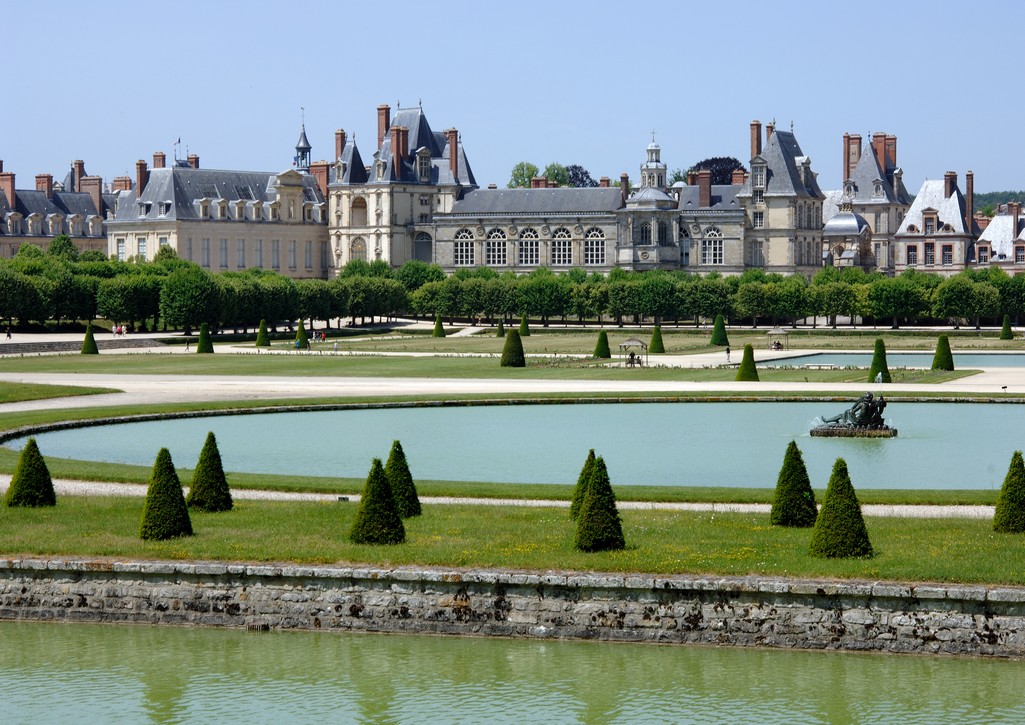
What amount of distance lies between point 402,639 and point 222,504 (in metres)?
4.53

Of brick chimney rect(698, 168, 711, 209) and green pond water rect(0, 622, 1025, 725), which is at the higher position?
brick chimney rect(698, 168, 711, 209)

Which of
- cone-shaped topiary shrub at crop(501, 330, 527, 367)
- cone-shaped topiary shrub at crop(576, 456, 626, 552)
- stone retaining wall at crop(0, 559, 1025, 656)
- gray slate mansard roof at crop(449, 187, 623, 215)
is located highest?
gray slate mansard roof at crop(449, 187, 623, 215)

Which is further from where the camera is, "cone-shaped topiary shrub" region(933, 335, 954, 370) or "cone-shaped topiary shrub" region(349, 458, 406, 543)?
"cone-shaped topiary shrub" region(933, 335, 954, 370)

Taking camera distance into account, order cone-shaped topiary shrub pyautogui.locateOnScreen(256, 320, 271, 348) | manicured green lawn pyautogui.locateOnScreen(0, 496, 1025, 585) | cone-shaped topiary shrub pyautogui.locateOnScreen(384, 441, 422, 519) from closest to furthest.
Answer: manicured green lawn pyautogui.locateOnScreen(0, 496, 1025, 585) < cone-shaped topiary shrub pyautogui.locateOnScreen(384, 441, 422, 519) < cone-shaped topiary shrub pyautogui.locateOnScreen(256, 320, 271, 348)

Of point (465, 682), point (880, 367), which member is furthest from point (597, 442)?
point (880, 367)

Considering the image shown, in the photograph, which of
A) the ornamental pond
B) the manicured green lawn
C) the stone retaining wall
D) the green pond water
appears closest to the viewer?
the green pond water

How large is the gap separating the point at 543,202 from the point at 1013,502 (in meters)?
94.0

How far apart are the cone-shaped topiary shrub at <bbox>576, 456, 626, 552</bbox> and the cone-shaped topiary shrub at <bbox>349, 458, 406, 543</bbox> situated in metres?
1.98

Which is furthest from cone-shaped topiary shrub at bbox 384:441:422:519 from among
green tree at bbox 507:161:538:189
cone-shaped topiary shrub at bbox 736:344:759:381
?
green tree at bbox 507:161:538:189

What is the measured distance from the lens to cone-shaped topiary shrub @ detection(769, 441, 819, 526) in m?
19.0

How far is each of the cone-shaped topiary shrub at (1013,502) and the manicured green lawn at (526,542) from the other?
0.23m

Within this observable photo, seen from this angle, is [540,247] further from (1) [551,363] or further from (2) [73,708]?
(2) [73,708]

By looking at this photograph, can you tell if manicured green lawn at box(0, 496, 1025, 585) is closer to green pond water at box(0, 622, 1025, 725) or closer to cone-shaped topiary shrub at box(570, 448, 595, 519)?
cone-shaped topiary shrub at box(570, 448, 595, 519)

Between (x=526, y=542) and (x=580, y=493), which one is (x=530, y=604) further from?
(x=580, y=493)
